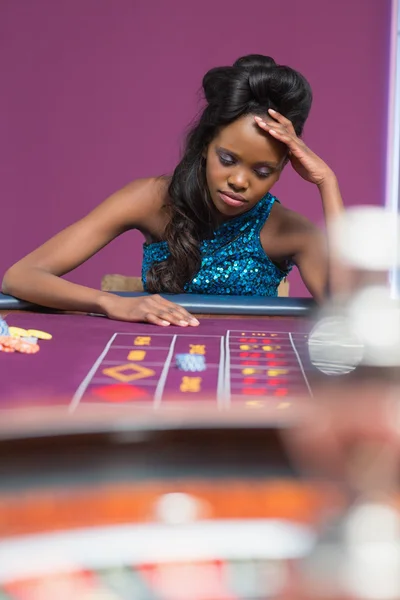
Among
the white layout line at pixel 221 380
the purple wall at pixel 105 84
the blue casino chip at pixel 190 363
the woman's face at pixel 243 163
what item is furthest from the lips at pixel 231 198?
the purple wall at pixel 105 84

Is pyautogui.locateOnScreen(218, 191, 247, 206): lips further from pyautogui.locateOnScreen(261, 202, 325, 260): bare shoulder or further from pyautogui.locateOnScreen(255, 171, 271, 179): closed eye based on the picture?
pyautogui.locateOnScreen(261, 202, 325, 260): bare shoulder

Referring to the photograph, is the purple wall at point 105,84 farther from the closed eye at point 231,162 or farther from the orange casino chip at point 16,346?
the orange casino chip at point 16,346

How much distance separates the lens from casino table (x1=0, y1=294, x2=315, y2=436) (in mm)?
882

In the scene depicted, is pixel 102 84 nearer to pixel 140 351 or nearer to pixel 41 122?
pixel 41 122

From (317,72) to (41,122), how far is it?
→ 156 cm

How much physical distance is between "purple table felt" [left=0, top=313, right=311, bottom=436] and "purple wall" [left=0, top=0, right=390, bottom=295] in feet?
9.23

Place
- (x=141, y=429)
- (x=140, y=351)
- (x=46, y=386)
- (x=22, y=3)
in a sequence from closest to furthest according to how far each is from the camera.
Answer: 1. (x=141, y=429)
2. (x=46, y=386)
3. (x=140, y=351)
4. (x=22, y=3)

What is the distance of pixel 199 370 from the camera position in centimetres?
112

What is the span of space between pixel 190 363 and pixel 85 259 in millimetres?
940

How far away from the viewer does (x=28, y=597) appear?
546 mm

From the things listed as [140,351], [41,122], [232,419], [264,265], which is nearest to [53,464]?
[232,419]

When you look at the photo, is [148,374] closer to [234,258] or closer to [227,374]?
[227,374]

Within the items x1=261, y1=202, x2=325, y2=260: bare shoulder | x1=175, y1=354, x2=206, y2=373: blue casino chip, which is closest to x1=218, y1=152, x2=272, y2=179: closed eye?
x1=261, y1=202, x2=325, y2=260: bare shoulder

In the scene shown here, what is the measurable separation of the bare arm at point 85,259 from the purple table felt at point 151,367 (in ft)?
0.19
